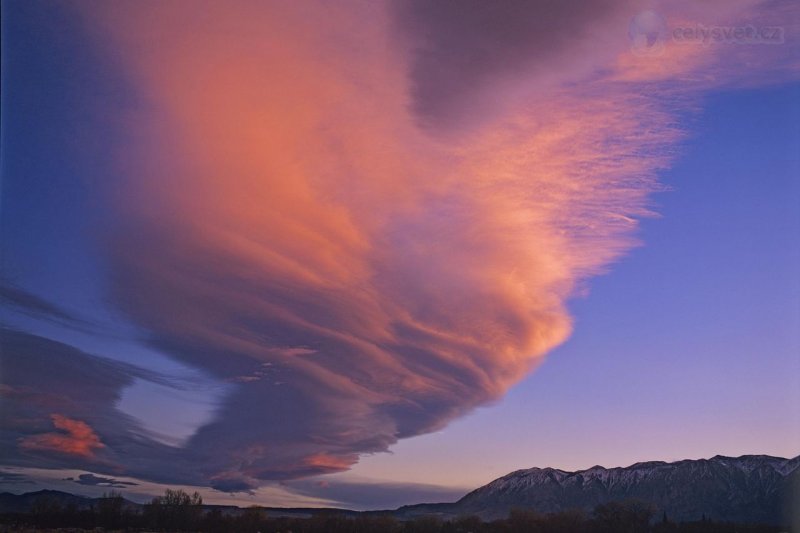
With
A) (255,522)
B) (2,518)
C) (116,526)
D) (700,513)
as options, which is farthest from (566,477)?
(2,518)

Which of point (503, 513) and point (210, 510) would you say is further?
point (503, 513)

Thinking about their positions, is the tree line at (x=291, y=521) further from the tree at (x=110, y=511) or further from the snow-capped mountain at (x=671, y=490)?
the snow-capped mountain at (x=671, y=490)

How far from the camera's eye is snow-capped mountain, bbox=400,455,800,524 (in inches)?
3637

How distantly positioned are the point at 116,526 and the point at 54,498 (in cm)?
548

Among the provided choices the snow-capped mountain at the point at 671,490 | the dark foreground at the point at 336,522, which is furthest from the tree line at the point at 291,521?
the snow-capped mountain at the point at 671,490

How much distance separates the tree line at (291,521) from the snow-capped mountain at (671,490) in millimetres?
21386

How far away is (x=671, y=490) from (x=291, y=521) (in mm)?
59981

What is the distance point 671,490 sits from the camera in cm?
10406

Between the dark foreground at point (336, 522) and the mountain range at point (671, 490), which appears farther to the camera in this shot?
the mountain range at point (671, 490)

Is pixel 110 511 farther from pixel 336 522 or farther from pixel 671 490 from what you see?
pixel 671 490

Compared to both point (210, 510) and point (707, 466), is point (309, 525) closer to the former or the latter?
point (210, 510)

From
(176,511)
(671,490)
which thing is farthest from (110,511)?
(671,490)

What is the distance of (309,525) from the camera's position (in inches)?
2325

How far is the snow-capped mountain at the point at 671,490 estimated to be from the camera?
303ft
